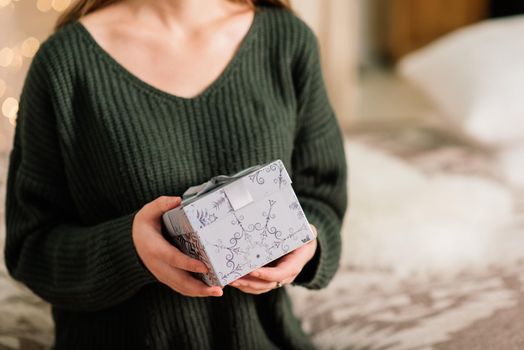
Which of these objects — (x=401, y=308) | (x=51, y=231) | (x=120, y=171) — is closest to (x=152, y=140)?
(x=120, y=171)

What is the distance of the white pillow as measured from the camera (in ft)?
5.53

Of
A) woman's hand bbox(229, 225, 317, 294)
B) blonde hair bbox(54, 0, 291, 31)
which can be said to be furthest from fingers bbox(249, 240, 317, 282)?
blonde hair bbox(54, 0, 291, 31)

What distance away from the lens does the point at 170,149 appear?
83 centimetres

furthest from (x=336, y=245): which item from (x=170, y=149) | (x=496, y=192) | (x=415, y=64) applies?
(x=415, y=64)

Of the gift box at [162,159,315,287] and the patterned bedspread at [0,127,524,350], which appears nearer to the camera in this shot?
the gift box at [162,159,315,287]

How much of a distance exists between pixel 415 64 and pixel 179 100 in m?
1.27

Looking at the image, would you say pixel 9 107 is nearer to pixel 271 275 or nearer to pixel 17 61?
pixel 17 61

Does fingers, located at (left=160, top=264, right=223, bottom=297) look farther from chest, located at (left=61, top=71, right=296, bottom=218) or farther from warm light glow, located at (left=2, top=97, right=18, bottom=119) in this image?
warm light glow, located at (left=2, top=97, right=18, bottom=119)

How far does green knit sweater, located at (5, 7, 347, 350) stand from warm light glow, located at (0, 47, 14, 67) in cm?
97

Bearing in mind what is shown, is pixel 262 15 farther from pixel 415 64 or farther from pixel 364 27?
pixel 364 27

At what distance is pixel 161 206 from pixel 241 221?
103 mm

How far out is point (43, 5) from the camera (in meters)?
1.82

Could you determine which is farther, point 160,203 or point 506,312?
point 506,312

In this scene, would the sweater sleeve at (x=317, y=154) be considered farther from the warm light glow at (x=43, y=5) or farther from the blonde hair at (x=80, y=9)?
the warm light glow at (x=43, y=5)
